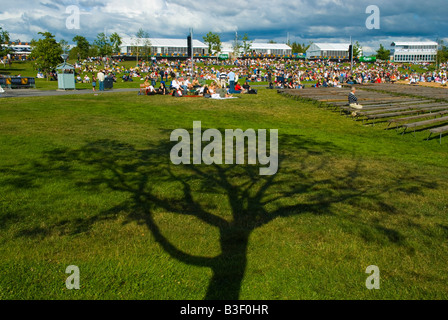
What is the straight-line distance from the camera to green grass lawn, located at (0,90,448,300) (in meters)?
4.42

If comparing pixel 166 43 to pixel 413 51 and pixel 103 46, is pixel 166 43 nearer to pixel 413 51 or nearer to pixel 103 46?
pixel 103 46

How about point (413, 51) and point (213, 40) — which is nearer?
point (213, 40)

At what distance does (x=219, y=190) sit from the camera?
782cm

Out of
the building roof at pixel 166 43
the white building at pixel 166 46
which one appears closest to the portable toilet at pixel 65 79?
the white building at pixel 166 46

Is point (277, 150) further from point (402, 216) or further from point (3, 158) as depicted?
point (3, 158)

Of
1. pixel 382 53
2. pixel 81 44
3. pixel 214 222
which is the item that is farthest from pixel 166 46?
pixel 214 222

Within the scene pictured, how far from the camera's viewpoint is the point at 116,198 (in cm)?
716

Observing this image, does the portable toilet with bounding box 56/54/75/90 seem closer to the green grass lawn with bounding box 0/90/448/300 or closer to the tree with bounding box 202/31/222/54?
the green grass lawn with bounding box 0/90/448/300

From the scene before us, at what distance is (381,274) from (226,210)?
2.94m

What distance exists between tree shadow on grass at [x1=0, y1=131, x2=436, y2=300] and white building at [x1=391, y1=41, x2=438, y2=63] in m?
131

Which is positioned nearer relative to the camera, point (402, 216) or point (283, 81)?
point (402, 216)

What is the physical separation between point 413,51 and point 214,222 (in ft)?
471
